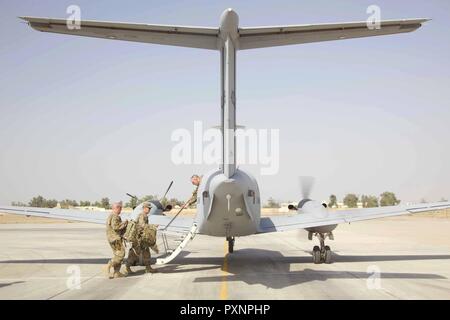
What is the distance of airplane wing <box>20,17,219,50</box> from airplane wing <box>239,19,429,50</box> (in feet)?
3.32

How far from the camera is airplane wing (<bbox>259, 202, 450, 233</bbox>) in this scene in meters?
16.0

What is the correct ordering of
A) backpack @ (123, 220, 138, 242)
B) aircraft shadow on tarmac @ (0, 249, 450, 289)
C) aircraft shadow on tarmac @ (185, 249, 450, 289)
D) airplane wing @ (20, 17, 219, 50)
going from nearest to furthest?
airplane wing @ (20, 17, 219, 50), aircraft shadow on tarmac @ (185, 249, 450, 289), aircraft shadow on tarmac @ (0, 249, 450, 289), backpack @ (123, 220, 138, 242)

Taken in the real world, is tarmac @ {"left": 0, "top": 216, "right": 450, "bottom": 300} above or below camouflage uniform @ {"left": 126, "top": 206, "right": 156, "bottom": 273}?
below

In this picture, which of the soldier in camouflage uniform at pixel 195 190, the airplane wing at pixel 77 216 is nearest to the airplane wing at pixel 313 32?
the soldier in camouflage uniform at pixel 195 190

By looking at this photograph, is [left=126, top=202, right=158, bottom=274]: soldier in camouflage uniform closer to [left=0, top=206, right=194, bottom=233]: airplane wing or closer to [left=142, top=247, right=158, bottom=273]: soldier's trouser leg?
[left=142, top=247, right=158, bottom=273]: soldier's trouser leg

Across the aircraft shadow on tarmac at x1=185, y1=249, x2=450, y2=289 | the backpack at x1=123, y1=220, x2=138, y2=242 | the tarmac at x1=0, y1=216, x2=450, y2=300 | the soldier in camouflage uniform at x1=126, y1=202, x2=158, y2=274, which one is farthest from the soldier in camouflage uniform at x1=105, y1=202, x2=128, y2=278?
the aircraft shadow on tarmac at x1=185, y1=249, x2=450, y2=289

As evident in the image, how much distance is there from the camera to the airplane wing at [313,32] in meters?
9.39

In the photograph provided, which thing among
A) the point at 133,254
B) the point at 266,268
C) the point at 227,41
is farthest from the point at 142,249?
the point at 227,41

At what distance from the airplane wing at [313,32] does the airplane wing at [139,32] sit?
1013 millimetres

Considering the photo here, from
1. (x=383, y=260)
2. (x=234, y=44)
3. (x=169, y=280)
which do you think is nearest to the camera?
(x=234, y=44)
